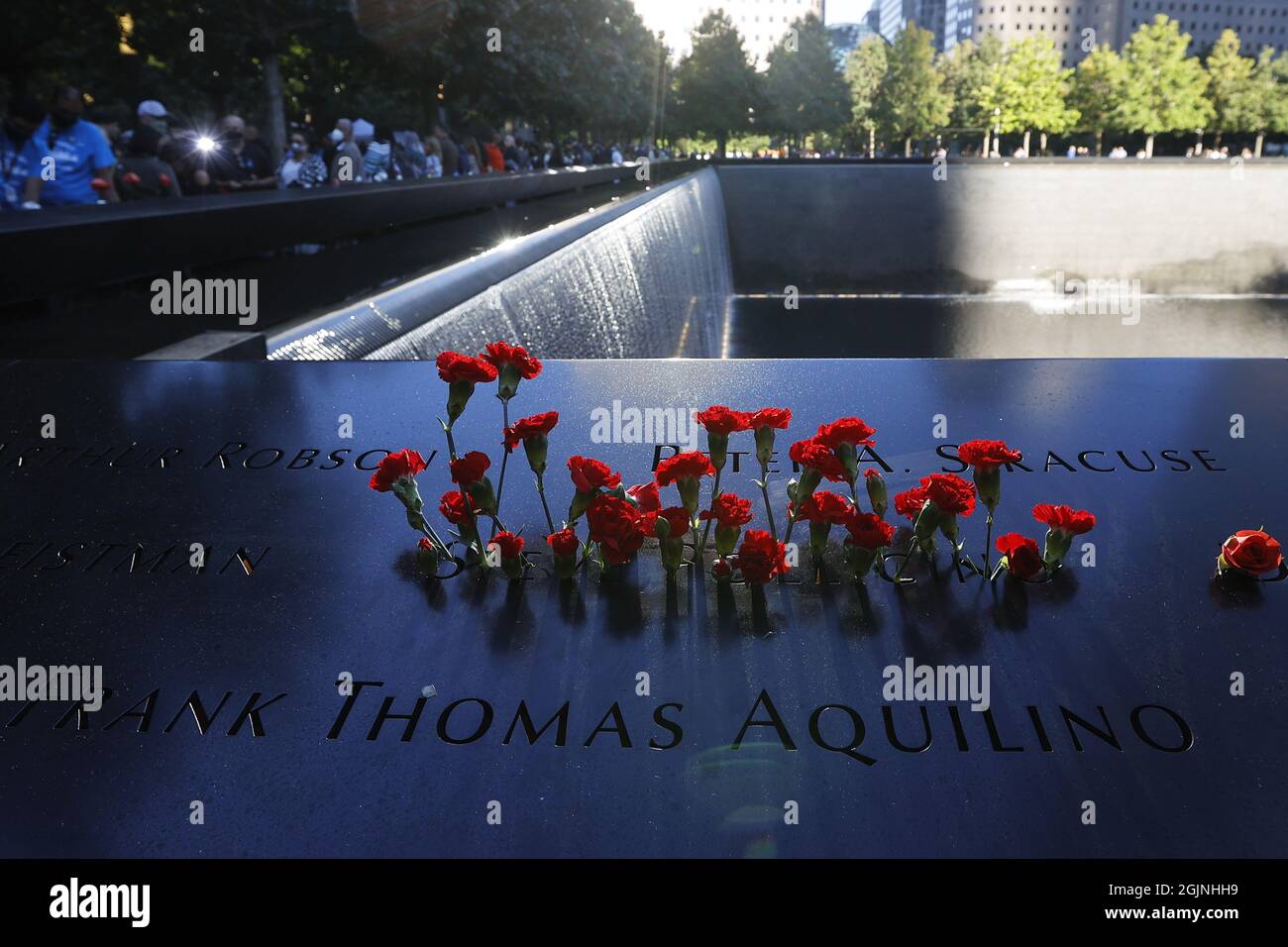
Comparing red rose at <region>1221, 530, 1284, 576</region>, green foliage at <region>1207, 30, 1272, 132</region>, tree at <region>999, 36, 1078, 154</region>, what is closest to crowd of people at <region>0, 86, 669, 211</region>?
red rose at <region>1221, 530, 1284, 576</region>

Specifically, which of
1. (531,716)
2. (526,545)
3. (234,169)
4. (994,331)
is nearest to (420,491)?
(526,545)

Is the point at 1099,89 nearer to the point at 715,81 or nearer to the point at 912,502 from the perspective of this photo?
the point at 715,81

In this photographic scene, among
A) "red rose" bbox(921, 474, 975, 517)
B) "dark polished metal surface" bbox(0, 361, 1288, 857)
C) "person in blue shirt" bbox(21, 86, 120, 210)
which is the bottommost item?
"dark polished metal surface" bbox(0, 361, 1288, 857)

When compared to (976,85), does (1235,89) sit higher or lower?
lower

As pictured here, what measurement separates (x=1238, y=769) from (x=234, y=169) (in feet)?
30.5

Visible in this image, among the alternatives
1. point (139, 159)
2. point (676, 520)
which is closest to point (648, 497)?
point (676, 520)

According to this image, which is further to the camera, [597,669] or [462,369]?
[462,369]

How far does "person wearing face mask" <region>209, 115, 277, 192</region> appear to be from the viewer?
8.99 meters

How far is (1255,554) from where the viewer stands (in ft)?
5.56

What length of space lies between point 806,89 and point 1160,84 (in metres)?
17.4

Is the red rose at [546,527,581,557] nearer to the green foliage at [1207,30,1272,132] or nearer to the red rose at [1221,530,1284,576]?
the red rose at [1221,530,1284,576]

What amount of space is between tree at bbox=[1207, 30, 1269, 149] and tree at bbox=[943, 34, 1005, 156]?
10.5 metres

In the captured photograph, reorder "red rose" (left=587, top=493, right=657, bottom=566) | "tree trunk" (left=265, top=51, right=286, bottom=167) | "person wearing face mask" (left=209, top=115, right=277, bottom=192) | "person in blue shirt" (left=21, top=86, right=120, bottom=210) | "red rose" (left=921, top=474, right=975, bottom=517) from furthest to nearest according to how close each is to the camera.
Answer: "tree trunk" (left=265, top=51, right=286, bottom=167)
"person wearing face mask" (left=209, top=115, right=277, bottom=192)
"person in blue shirt" (left=21, top=86, right=120, bottom=210)
"red rose" (left=587, top=493, right=657, bottom=566)
"red rose" (left=921, top=474, right=975, bottom=517)
